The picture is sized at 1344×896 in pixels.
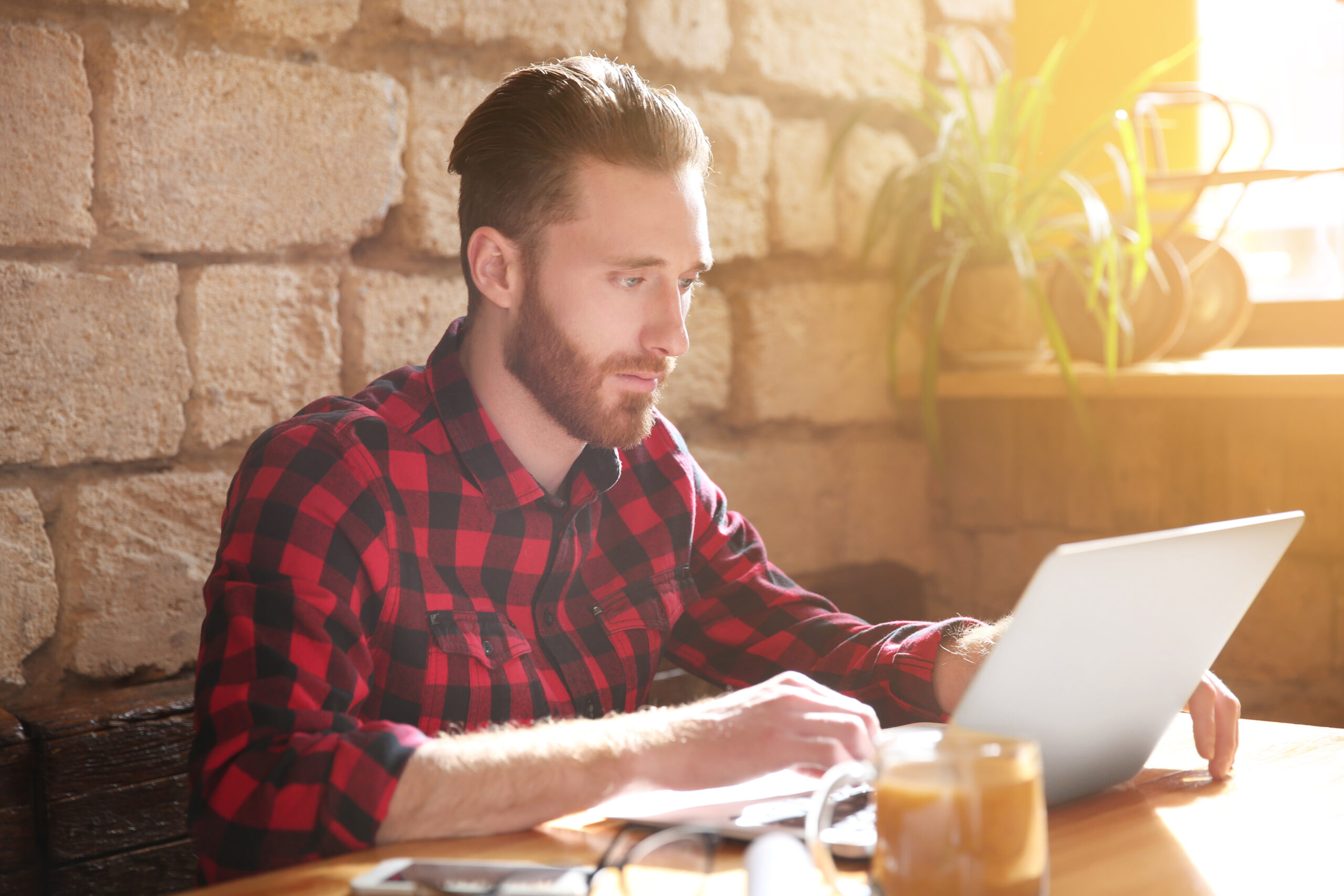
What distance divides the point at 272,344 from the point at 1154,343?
1.62 m

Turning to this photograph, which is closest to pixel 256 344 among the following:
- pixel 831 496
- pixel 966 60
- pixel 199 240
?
pixel 199 240

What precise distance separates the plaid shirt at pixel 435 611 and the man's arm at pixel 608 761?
0.04m

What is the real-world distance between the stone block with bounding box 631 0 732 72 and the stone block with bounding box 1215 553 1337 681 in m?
1.42

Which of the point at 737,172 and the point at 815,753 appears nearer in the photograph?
the point at 815,753

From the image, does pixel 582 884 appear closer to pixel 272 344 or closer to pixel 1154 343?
pixel 272 344

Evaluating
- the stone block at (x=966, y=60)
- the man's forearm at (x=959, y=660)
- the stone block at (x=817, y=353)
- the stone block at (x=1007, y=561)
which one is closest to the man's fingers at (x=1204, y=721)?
the man's forearm at (x=959, y=660)

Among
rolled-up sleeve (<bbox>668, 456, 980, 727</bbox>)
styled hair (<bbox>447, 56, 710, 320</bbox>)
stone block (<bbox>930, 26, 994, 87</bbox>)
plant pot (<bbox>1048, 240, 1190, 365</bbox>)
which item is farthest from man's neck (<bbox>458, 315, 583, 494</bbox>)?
stone block (<bbox>930, 26, 994, 87</bbox>)

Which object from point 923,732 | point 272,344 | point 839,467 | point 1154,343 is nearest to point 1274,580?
point 1154,343

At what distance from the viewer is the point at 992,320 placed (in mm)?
2375

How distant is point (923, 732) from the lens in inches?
31.9

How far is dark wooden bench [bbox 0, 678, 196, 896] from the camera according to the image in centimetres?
140

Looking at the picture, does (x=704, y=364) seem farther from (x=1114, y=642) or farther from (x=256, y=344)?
(x=1114, y=642)

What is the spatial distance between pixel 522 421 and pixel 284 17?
71 centimetres

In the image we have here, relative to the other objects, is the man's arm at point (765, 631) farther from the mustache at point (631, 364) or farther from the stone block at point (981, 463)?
the stone block at point (981, 463)
